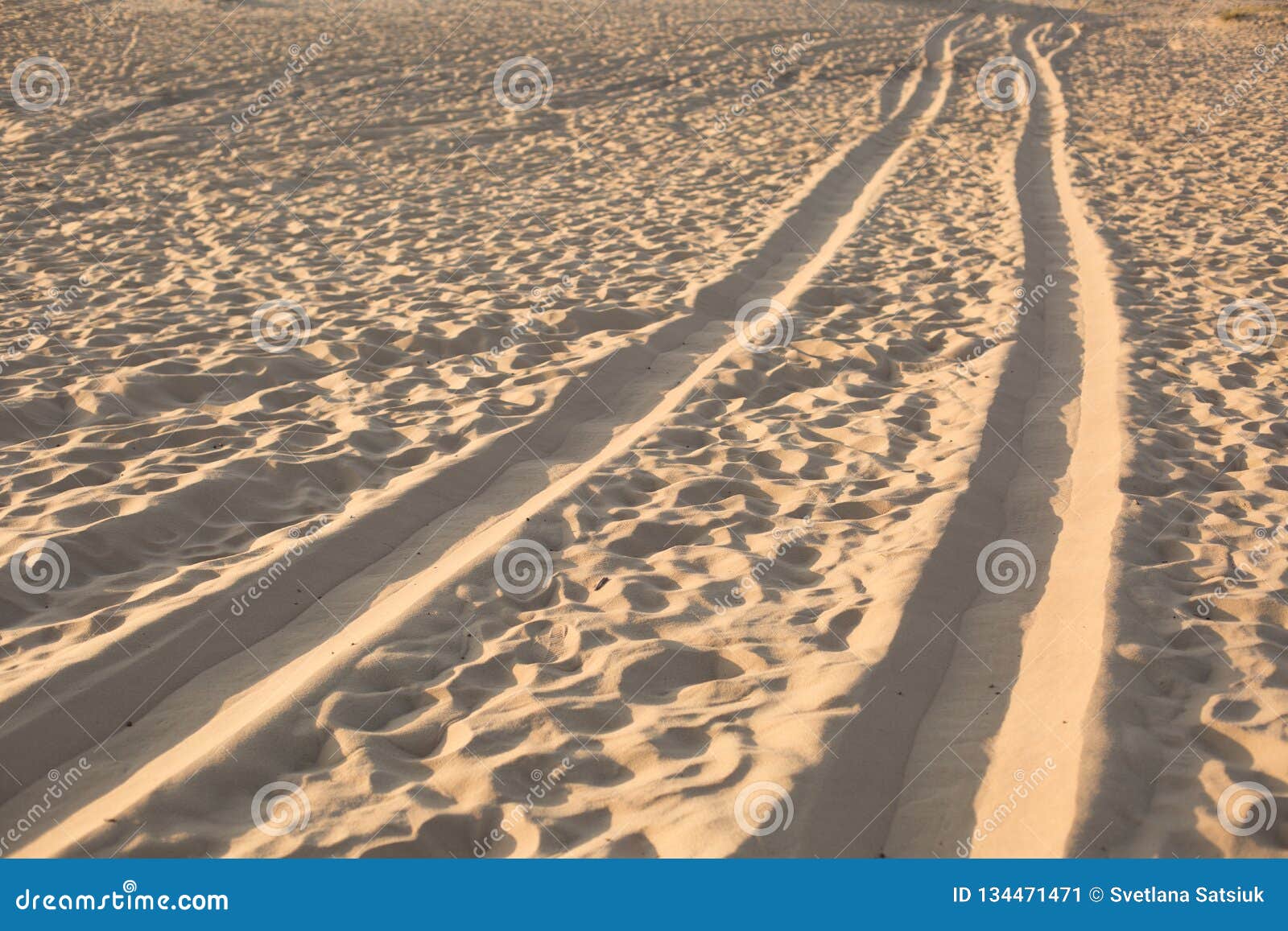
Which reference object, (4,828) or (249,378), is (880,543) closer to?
(4,828)

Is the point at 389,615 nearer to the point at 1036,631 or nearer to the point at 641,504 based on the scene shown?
the point at 641,504

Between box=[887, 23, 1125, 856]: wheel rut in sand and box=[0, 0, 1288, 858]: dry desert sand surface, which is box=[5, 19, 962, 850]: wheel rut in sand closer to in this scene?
box=[0, 0, 1288, 858]: dry desert sand surface

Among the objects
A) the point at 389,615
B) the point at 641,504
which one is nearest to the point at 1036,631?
the point at 641,504

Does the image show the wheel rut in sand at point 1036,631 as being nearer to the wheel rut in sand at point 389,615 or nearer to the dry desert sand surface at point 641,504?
the dry desert sand surface at point 641,504

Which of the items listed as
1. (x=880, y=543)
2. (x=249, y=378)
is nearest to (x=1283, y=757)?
(x=880, y=543)

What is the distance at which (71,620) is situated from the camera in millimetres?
3889

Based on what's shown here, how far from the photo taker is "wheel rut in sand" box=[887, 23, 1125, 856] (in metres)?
3.10

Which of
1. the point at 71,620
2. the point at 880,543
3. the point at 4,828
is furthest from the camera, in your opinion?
the point at 880,543

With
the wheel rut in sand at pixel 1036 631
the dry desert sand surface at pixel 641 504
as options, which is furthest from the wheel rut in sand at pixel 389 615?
the wheel rut in sand at pixel 1036 631

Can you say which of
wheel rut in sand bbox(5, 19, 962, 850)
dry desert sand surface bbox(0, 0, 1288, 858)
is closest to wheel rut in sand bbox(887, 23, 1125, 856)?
dry desert sand surface bbox(0, 0, 1288, 858)

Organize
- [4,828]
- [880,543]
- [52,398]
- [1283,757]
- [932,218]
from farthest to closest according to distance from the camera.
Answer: [932,218], [52,398], [880,543], [1283,757], [4,828]

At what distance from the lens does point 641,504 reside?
4.85m

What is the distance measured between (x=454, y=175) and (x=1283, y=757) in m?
9.66

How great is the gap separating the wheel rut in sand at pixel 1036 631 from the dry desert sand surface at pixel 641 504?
20 millimetres
